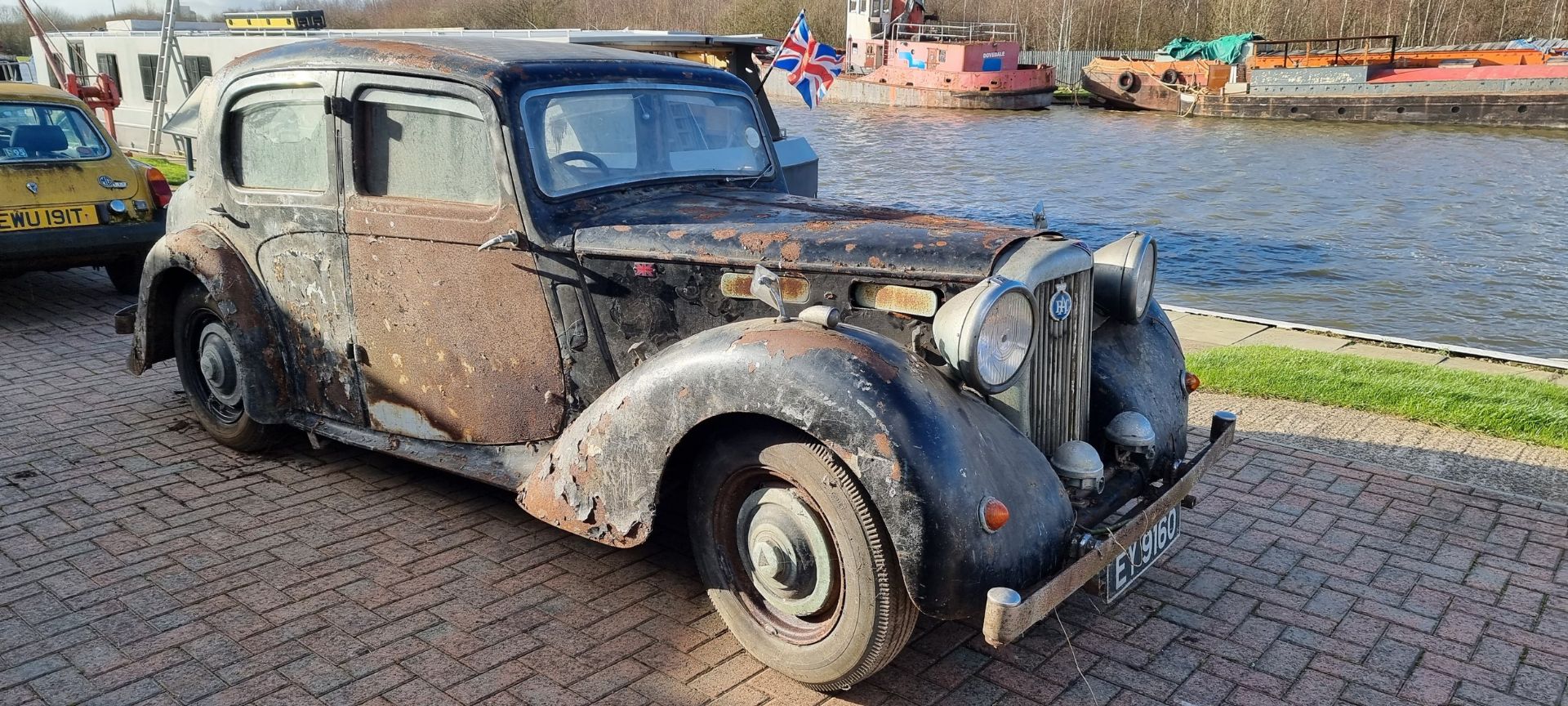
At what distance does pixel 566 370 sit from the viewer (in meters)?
3.77

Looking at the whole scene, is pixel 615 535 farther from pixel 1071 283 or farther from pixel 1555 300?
pixel 1555 300

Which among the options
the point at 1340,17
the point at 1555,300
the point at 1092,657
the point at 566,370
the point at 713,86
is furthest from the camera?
the point at 1340,17

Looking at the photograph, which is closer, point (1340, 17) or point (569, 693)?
point (569, 693)

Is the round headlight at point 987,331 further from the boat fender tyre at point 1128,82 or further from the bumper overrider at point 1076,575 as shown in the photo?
the boat fender tyre at point 1128,82

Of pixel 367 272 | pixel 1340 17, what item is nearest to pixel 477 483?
pixel 367 272

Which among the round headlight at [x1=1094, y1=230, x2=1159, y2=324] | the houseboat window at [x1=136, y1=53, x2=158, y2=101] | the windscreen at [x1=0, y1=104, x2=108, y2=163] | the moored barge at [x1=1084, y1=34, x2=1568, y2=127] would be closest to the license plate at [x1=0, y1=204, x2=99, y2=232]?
the windscreen at [x1=0, y1=104, x2=108, y2=163]

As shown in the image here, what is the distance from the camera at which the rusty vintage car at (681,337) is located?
9.46 feet

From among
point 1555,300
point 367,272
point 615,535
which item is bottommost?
point 1555,300

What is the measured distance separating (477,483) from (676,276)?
1.77 m

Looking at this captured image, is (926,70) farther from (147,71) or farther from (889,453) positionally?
(889,453)

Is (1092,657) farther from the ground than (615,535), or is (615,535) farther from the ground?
(615,535)

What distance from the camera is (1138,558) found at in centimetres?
324

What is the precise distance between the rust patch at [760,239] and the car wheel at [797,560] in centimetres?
61

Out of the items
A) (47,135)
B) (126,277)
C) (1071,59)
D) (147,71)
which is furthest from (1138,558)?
(1071,59)
